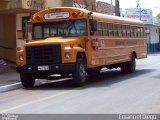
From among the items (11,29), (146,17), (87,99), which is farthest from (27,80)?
(146,17)

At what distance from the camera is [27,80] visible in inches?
652

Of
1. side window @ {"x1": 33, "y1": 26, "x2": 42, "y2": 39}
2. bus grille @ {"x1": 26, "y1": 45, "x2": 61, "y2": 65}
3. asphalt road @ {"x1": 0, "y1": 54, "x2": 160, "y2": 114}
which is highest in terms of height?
side window @ {"x1": 33, "y1": 26, "x2": 42, "y2": 39}

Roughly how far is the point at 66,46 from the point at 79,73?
105cm

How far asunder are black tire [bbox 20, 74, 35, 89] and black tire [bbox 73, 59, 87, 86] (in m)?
1.90

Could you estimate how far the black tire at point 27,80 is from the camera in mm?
16422

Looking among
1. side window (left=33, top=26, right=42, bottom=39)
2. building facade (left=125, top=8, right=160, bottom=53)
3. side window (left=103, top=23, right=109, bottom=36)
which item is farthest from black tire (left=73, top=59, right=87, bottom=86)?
building facade (left=125, top=8, right=160, bottom=53)

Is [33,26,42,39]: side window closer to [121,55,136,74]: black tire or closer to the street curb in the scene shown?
the street curb

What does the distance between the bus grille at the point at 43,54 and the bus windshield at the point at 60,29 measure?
52.8 inches

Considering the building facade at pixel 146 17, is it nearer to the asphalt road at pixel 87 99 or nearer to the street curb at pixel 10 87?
the street curb at pixel 10 87

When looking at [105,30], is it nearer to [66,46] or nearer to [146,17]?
[66,46]

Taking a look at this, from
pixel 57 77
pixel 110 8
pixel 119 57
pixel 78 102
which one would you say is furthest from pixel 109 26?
pixel 110 8

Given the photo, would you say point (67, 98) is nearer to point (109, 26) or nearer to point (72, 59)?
point (72, 59)

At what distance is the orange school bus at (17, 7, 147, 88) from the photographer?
15.6 m

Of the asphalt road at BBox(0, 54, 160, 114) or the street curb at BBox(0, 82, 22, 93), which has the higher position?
the asphalt road at BBox(0, 54, 160, 114)
